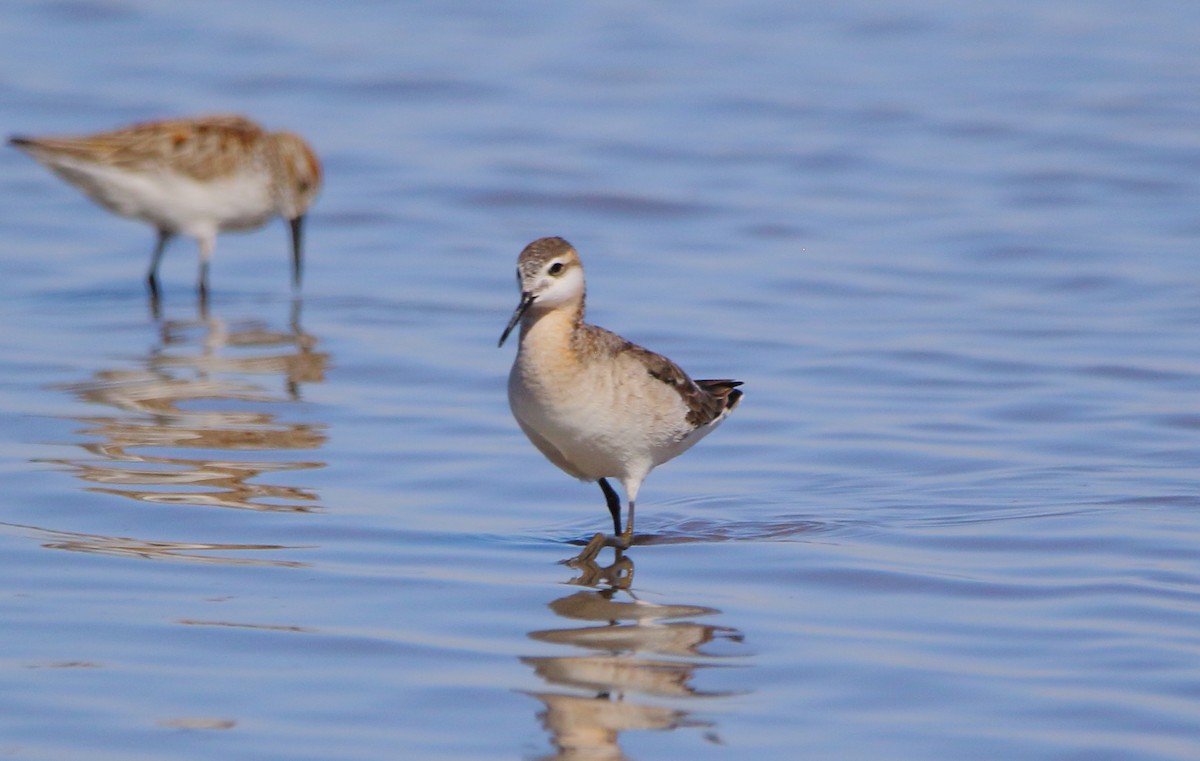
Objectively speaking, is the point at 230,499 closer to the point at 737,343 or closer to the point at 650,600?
the point at 650,600

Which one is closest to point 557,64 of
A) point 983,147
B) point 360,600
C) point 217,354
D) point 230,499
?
point 983,147

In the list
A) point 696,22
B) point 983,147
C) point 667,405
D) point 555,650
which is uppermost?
point 696,22

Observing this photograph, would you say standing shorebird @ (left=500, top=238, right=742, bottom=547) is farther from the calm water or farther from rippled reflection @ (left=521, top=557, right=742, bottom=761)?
rippled reflection @ (left=521, top=557, right=742, bottom=761)

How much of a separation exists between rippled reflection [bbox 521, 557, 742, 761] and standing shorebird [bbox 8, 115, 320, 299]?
279 inches

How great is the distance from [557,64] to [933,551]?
1457 centimetres

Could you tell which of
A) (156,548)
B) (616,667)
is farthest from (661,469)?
(616,667)

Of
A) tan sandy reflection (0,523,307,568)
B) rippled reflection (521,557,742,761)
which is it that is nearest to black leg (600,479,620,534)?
rippled reflection (521,557,742,761)

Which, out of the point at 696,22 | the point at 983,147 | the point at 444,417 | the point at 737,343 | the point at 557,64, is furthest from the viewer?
the point at 696,22

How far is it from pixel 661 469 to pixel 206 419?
7.71 feet

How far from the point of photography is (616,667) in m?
5.95

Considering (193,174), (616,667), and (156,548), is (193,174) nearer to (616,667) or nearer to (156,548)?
(156,548)

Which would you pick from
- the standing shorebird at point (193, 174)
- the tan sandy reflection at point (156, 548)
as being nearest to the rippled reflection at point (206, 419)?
the tan sandy reflection at point (156, 548)

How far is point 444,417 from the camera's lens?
9555mm

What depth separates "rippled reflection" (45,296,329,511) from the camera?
26.8ft
